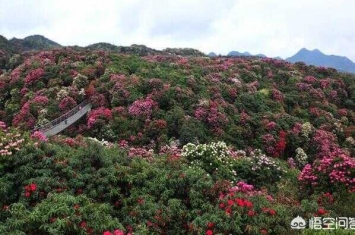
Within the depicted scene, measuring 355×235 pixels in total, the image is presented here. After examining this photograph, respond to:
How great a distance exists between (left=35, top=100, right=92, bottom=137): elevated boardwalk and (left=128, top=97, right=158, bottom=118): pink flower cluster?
3.44 metres

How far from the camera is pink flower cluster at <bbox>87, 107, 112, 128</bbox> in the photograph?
958 inches

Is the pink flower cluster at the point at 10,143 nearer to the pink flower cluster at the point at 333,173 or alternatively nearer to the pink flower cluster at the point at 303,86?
the pink flower cluster at the point at 333,173

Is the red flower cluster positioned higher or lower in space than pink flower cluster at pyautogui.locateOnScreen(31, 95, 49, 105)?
lower

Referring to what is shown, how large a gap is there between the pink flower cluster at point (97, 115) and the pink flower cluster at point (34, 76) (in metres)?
7.22

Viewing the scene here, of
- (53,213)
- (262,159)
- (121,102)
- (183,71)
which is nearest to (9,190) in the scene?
(53,213)

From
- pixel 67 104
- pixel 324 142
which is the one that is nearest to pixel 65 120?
pixel 67 104

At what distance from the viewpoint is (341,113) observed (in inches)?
1200

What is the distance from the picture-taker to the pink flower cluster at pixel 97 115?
24.3m

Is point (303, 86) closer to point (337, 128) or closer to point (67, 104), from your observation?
point (337, 128)

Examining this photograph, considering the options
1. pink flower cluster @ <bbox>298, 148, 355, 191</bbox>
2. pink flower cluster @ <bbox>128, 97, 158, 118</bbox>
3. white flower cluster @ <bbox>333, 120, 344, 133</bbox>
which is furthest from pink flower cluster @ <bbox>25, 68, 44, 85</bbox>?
pink flower cluster @ <bbox>298, 148, 355, 191</bbox>

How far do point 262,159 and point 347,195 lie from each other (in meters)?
6.05

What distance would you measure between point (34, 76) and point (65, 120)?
23.0 feet

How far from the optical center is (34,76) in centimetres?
3042

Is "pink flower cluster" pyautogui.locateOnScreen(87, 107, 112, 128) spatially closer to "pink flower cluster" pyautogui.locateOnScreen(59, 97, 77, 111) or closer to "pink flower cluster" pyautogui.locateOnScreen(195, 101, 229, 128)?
"pink flower cluster" pyautogui.locateOnScreen(59, 97, 77, 111)
